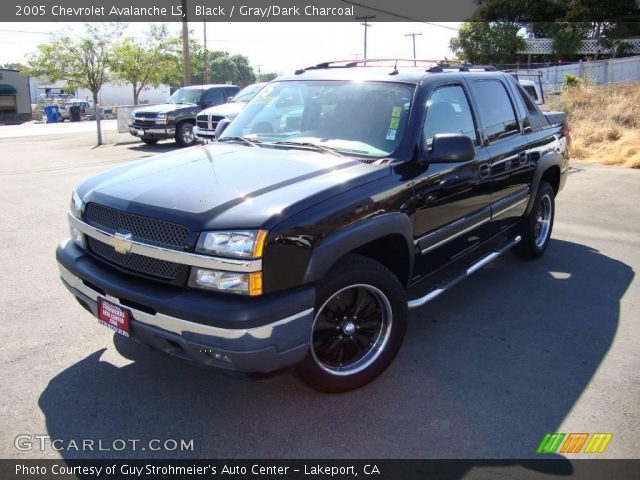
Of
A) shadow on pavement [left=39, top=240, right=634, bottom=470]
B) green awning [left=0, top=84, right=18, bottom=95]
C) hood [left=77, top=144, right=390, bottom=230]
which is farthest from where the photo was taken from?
green awning [left=0, top=84, right=18, bottom=95]

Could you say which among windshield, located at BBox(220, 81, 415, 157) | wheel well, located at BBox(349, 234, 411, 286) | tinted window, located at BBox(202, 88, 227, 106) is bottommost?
wheel well, located at BBox(349, 234, 411, 286)

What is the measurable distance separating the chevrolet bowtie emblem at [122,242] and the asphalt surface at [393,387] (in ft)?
2.98

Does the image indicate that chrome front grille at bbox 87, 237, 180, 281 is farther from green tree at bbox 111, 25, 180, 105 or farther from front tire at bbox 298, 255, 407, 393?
green tree at bbox 111, 25, 180, 105

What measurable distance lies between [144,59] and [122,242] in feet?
139

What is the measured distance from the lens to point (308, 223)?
9.04 feet

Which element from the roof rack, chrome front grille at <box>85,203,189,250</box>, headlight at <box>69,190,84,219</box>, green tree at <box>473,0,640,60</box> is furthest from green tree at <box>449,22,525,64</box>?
chrome front grille at <box>85,203,189,250</box>

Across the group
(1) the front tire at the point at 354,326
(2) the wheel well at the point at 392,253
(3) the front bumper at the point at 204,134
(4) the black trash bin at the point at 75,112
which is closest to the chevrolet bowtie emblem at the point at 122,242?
(1) the front tire at the point at 354,326

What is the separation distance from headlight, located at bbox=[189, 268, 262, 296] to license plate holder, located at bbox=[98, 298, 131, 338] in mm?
496

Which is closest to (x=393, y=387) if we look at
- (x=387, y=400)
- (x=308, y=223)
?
(x=387, y=400)

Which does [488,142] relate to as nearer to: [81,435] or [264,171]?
[264,171]

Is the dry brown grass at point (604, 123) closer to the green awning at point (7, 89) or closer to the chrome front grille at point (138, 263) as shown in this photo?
the chrome front grille at point (138, 263)

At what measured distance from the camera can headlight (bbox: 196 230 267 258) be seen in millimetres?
2588

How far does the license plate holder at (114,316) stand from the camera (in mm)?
2875

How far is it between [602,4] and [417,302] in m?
39.3
